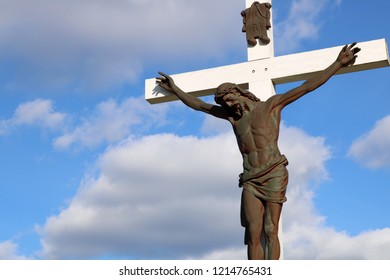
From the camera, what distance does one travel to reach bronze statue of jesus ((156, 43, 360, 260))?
15.8 feet

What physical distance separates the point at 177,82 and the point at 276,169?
74.1 inches

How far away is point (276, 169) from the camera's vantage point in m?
4.83

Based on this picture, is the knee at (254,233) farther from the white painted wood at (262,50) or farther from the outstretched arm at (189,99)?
the white painted wood at (262,50)

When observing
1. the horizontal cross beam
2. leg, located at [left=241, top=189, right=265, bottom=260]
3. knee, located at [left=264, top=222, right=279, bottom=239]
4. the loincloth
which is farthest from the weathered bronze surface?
knee, located at [left=264, top=222, right=279, bottom=239]

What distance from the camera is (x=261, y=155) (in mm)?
4902

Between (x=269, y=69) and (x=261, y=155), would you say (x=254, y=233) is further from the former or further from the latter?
(x=269, y=69)

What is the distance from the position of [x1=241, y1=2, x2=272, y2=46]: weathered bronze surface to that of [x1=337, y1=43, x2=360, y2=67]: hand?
3.02 feet

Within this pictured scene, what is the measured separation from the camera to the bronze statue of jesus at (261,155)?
15.8ft

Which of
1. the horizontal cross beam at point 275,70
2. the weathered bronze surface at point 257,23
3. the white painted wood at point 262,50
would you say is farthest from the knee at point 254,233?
the weathered bronze surface at point 257,23

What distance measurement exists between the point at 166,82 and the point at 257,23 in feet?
3.75

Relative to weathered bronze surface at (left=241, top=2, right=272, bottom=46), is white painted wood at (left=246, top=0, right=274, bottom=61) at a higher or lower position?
lower

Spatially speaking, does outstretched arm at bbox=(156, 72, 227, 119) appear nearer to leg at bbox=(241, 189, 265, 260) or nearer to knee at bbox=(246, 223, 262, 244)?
leg at bbox=(241, 189, 265, 260)
